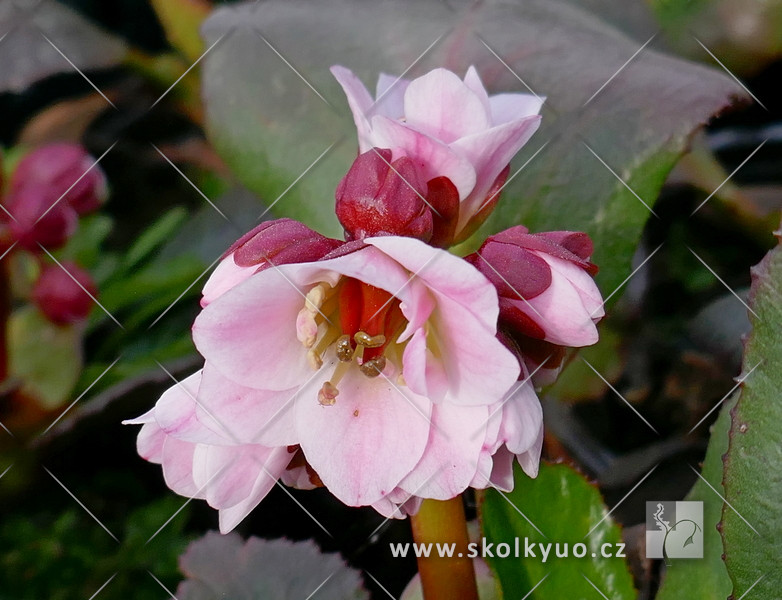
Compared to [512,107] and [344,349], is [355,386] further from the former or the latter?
[512,107]

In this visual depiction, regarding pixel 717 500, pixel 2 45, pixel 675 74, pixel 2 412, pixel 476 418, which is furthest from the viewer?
pixel 2 45

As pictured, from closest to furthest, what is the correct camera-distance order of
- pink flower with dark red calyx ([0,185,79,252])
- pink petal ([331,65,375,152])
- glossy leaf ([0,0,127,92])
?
pink petal ([331,65,375,152])
pink flower with dark red calyx ([0,185,79,252])
glossy leaf ([0,0,127,92])

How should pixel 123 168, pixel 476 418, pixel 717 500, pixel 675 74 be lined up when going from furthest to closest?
pixel 123 168, pixel 675 74, pixel 717 500, pixel 476 418

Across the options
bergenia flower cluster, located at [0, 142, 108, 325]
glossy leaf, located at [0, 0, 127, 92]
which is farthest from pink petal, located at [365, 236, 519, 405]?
glossy leaf, located at [0, 0, 127, 92]

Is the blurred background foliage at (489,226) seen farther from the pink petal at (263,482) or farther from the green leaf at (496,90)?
the pink petal at (263,482)

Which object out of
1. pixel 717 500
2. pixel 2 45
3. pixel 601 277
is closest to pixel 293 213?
pixel 601 277

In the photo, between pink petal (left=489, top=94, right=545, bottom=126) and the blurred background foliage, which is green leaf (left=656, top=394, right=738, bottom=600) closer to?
the blurred background foliage

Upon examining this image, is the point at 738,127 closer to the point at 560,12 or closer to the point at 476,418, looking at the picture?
the point at 560,12
